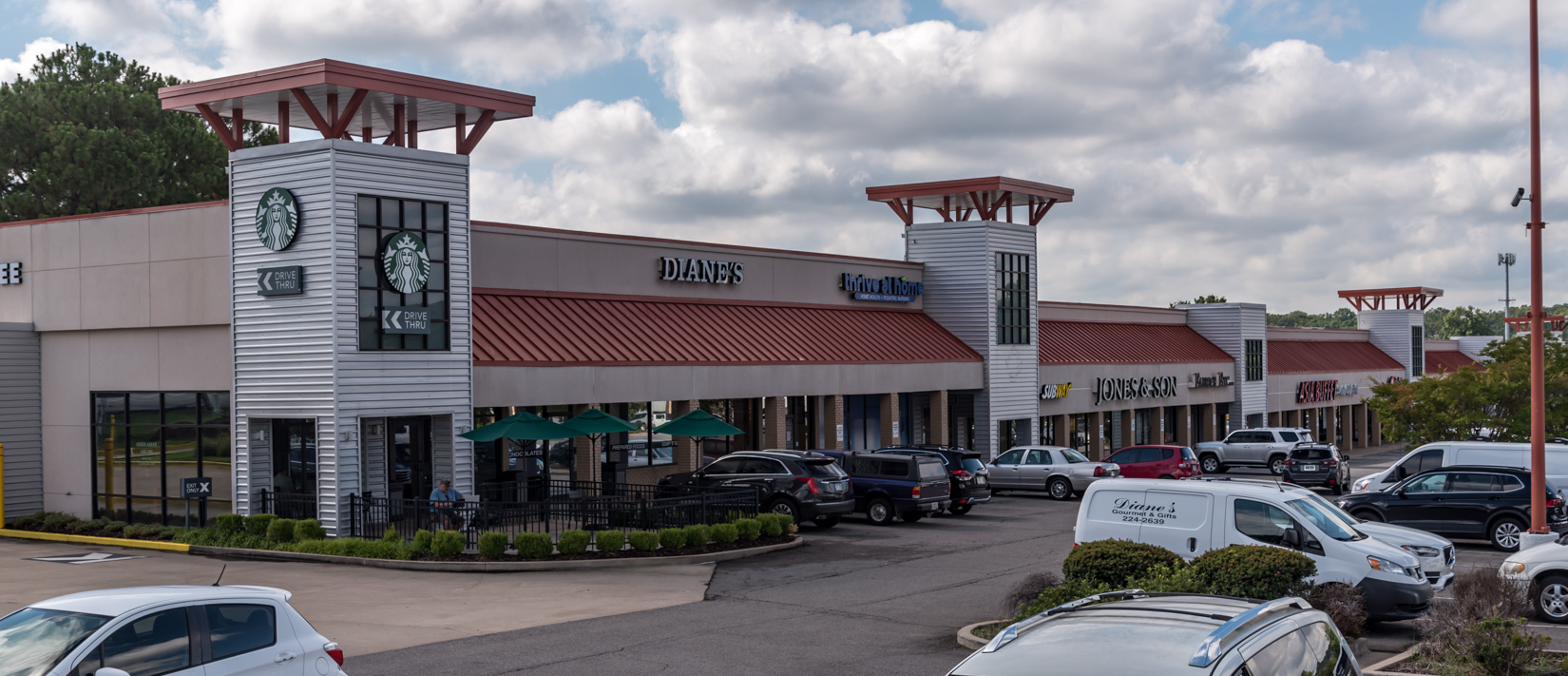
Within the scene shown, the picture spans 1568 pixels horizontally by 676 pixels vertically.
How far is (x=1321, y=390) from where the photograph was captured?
65.3m

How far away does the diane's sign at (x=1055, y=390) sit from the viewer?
1821 inches

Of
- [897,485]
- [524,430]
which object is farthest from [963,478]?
[524,430]

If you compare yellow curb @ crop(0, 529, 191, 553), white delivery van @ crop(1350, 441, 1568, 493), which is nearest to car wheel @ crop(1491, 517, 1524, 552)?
white delivery van @ crop(1350, 441, 1568, 493)

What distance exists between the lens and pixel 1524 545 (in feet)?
62.5

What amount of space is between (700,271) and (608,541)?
1482 cm

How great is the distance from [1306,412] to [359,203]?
2168 inches

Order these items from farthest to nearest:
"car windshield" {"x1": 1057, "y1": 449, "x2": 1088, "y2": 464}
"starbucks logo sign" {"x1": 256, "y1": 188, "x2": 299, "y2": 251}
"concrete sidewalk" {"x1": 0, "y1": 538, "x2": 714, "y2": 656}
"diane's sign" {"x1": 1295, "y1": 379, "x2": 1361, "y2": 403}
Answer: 1. "diane's sign" {"x1": 1295, "y1": 379, "x2": 1361, "y2": 403}
2. "car windshield" {"x1": 1057, "y1": 449, "x2": 1088, "y2": 464}
3. "starbucks logo sign" {"x1": 256, "y1": 188, "x2": 299, "y2": 251}
4. "concrete sidewalk" {"x1": 0, "y1": 538, "x2": 714, "y2": 656}

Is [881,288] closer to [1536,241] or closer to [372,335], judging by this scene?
[372,335]

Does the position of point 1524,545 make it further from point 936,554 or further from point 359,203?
point 359,203

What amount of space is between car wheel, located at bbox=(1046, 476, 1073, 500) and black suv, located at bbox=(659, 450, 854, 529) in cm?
1032

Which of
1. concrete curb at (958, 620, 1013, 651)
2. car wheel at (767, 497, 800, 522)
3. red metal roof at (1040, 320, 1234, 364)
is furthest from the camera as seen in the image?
red metal roof at (1040, 320, 1234, 364)

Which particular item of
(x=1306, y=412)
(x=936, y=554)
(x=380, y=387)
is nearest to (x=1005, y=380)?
(x=936, y=554)

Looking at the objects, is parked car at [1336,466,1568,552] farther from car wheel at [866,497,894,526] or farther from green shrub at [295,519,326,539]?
green shrub at [295,519,326,539]

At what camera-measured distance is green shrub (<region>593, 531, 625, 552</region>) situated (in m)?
22.4
